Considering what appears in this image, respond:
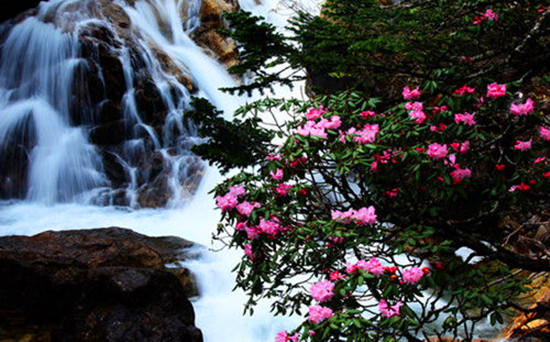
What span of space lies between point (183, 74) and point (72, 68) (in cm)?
314

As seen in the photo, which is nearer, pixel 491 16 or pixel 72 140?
pixel 491 16

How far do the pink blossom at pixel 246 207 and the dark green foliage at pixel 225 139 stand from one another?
1.92 ft

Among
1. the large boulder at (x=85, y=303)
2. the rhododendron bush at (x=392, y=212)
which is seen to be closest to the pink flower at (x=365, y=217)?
the rhododendron bush at (x=392, y=212)

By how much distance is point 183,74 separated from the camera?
11.6 m

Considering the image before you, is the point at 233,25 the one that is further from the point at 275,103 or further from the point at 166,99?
the point at 166,99

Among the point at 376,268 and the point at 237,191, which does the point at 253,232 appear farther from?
the point at 376,268

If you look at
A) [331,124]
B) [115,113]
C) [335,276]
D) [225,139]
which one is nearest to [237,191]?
[225,139]

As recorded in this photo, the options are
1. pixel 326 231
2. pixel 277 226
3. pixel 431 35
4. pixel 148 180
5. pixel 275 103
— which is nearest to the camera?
pixel 326 231

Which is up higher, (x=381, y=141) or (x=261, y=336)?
(x=381, y=141)

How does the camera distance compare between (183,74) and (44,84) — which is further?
(183,74)

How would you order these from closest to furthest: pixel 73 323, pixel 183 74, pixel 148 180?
1. pixel 73 323
2. pixel 148 180
3. pixel 183 74

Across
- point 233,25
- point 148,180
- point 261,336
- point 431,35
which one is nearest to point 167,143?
point 148,180

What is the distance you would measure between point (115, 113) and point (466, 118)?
8923 millimetres

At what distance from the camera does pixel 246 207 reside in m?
2.30
